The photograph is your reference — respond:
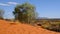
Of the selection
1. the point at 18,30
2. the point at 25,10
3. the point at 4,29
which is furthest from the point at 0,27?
the point at 25,10

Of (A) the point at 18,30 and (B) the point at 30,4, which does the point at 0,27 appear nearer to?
(A) the point at 18,30

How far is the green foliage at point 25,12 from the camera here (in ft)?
112

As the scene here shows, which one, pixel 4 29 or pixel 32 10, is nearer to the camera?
pixel 4 29

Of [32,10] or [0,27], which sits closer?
[0,27]

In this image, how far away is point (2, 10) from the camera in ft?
117

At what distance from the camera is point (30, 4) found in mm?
35531

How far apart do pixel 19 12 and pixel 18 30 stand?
645 inches

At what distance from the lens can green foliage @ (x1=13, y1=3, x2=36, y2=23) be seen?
34219mm

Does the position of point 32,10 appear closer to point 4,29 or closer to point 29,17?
point 29,17

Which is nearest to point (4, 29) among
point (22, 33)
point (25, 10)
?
point (22, 33)

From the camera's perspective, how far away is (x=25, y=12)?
34438mm

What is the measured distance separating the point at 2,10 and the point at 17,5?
132 inches

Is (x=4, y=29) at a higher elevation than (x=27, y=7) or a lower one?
lower

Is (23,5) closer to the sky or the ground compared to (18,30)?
closer to the sky
